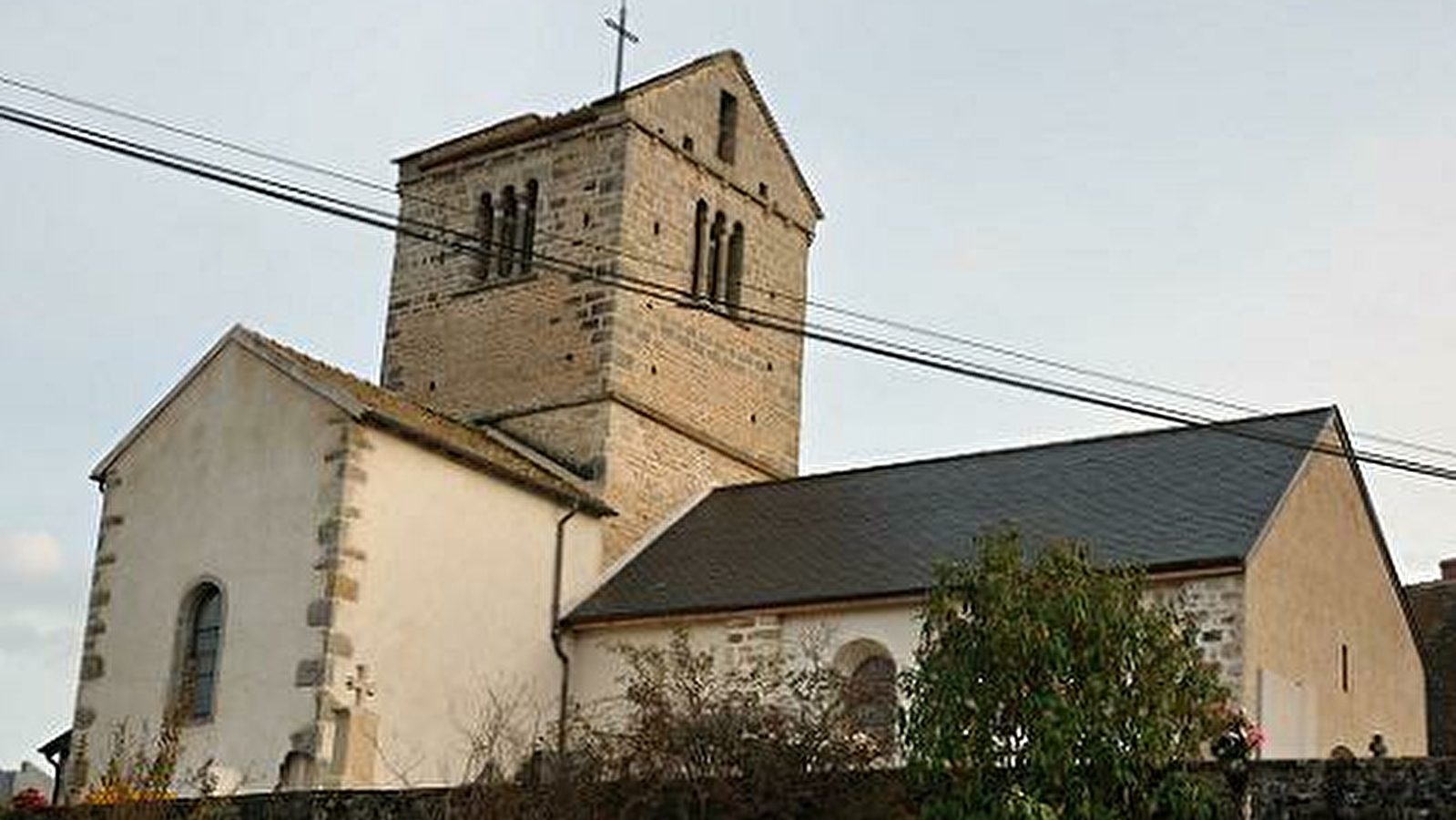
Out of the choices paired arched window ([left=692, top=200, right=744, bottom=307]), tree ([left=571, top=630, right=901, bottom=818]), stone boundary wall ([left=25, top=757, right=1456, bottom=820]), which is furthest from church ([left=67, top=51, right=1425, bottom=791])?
tree ([left=571, top=630, right=901, bottom=818])

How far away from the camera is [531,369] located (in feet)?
96.4

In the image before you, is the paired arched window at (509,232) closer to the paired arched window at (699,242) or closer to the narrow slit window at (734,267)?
the paired arched window at (699,242)

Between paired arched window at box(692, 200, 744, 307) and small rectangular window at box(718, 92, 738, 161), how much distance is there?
3.59ft

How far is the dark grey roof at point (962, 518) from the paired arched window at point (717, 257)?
381 cm

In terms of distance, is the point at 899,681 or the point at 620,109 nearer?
the point at 899,681

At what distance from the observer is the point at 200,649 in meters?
24.1

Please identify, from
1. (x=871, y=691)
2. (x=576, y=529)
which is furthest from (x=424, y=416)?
(x=871, y=691)

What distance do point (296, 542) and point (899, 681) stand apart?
10.7m

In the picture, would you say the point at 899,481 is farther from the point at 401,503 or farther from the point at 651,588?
the point at 401,503

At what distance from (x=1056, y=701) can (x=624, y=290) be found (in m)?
16.4

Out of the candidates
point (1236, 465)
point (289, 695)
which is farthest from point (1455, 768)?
point (289, 695)

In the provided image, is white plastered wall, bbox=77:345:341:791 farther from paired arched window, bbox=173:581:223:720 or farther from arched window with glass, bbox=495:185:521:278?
arched window with glass, bbox=495:185:521:278

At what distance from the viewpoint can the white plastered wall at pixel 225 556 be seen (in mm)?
22938

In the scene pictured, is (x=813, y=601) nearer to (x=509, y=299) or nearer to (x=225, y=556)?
(x=225, y=556)
